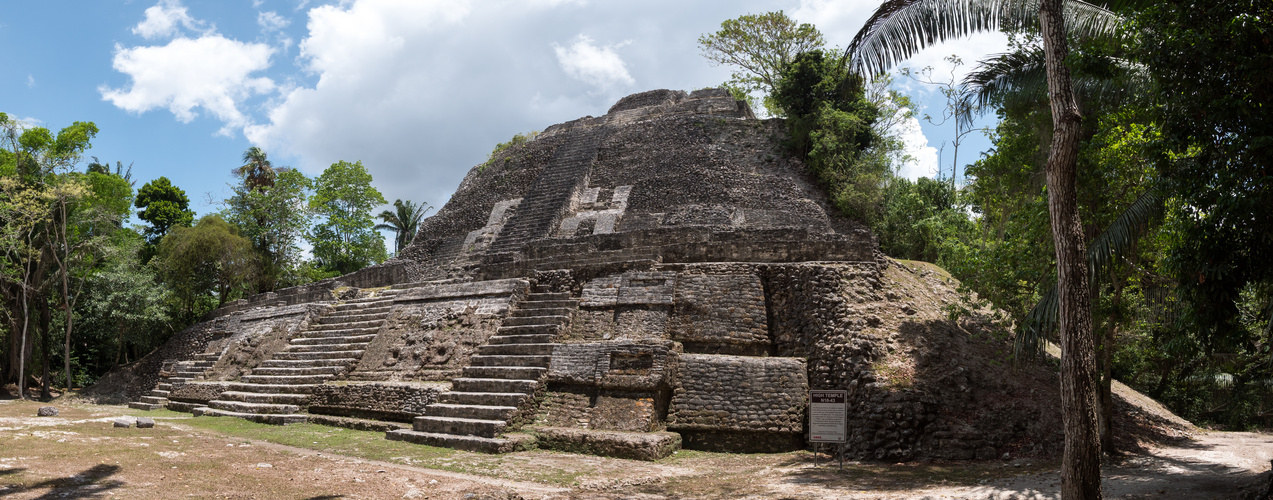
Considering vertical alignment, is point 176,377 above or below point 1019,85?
below

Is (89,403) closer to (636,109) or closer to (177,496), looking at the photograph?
(177,496)

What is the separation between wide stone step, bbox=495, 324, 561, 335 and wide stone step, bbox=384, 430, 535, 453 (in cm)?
205

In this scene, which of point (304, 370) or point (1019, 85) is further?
point (304, 370)

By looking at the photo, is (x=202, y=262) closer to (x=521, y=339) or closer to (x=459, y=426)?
(x=521, y=339)

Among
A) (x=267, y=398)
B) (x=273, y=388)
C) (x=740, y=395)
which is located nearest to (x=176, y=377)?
(x=273, y=388)

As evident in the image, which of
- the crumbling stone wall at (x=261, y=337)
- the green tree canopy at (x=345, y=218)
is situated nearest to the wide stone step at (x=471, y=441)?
the crumbling stone wall at (x=261, y=337)

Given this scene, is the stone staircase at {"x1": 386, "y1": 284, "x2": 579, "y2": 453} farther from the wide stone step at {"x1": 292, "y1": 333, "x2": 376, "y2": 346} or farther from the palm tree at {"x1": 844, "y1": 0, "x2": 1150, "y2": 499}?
the palm tree at {"x1": 844, "y1": 0, "x2": 1150, "y2": 499}

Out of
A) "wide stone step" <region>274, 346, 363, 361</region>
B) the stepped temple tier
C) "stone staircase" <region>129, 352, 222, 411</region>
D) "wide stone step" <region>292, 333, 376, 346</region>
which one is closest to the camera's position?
the stepped temple tier

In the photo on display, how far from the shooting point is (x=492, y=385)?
30.0ft

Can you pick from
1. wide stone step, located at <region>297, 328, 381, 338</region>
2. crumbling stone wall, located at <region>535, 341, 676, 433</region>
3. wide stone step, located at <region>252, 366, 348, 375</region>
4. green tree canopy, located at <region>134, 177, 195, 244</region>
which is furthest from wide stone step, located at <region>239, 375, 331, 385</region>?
green tree canopy, located at <region>134, 177, 195, 244</region>

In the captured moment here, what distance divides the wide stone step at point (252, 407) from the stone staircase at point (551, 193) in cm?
511

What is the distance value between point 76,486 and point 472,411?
405 centimetres

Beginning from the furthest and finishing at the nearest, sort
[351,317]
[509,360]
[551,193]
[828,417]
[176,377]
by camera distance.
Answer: [551,193] → [176,377] → [351,317] → [509,360] → [828,417]

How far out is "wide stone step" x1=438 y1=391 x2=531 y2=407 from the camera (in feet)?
28.6
